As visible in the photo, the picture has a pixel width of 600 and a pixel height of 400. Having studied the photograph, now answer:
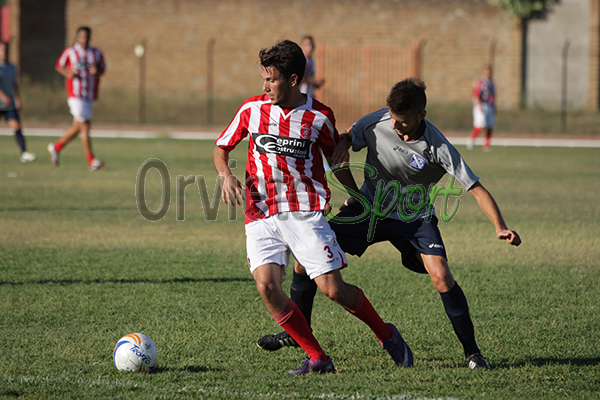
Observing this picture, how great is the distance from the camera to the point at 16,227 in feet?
25.7

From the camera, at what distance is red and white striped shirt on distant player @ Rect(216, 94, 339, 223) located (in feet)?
12.6

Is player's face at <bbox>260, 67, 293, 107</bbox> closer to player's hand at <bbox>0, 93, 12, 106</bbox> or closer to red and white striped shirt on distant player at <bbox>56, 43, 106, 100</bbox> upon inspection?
red and white striped shirt on distant player at <bbox>56, 43, 106, 100</bbox>

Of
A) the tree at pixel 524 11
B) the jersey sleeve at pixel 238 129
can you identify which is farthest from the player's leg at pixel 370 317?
the tree at pixel 524 11

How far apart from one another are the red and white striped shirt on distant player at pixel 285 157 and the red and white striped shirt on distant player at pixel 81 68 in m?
9.80

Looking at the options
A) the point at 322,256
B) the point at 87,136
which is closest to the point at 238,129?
the point at 322,256

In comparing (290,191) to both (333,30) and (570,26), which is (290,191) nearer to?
(333,30)

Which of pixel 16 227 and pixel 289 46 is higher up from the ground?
pixel 289 46

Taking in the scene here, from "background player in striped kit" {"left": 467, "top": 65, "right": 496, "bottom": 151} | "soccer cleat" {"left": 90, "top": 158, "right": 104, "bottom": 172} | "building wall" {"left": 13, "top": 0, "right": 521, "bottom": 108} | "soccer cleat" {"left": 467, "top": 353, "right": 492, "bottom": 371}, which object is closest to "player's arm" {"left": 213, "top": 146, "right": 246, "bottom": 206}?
"soccer cleat" {"left": 467, "top": 353, "right": 492, "bottom": 371}

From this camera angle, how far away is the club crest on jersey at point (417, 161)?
13.5 ft

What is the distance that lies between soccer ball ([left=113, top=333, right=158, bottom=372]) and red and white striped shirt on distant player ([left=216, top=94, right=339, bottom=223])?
905 mm

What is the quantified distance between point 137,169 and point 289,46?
32.9ft

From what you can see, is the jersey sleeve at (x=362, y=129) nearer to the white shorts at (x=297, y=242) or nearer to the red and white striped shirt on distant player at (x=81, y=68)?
the white shorts at (x=297, y=242)

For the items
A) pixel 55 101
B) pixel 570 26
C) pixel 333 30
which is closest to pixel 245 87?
pixel 333 30

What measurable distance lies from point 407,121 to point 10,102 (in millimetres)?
11723
